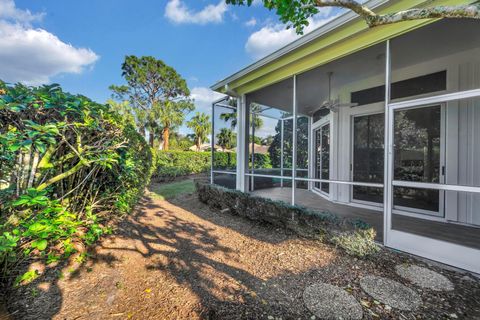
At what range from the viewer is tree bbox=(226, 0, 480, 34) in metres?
1.78

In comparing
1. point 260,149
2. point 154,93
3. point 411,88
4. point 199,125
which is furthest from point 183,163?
point 411,88

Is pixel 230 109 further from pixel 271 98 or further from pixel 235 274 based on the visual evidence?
pixel 235 274

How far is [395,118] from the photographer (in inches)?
163

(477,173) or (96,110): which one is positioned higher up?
(96,110)

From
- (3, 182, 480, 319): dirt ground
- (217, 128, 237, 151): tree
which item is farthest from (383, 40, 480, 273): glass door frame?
(217, 128, 237, 151): tree

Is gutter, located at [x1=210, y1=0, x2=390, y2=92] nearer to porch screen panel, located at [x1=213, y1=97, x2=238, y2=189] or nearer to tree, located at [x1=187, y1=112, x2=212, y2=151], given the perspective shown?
porch screen panel, located at [x1=213, y1=97, x2=238, y2=189]

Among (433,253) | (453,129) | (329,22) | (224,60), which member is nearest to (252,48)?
(224,60)

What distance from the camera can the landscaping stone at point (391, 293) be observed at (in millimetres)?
2041

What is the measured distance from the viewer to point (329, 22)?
3438mm

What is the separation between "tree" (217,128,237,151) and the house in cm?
91

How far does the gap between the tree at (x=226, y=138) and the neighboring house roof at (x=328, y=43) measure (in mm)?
2161

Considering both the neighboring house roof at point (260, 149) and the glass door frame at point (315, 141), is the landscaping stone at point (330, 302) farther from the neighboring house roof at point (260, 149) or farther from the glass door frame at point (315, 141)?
→ the neighboring house roof at point (260, 149)

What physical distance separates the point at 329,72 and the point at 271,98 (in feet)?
6.84

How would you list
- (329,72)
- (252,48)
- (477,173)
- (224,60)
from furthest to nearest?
(224,60) < (252,48) < (329,72) < (477,173)
